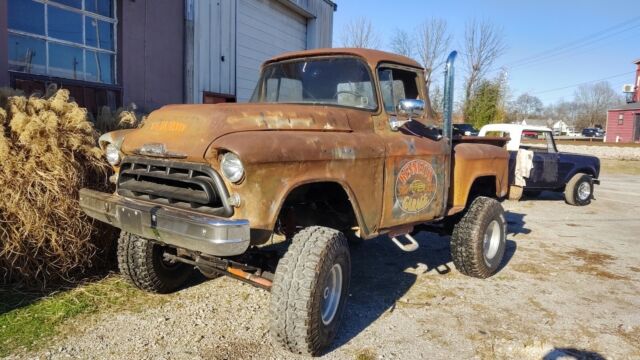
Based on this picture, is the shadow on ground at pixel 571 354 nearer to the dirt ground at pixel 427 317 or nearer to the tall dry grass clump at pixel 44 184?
the dirt ground at pixel 427 317

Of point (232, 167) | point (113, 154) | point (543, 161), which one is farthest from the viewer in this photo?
point (543, 161)

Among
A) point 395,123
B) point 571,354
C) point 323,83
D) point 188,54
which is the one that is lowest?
point 571,354

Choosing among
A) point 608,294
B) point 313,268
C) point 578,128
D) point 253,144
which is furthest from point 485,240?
point 578,128

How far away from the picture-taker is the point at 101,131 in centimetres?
490

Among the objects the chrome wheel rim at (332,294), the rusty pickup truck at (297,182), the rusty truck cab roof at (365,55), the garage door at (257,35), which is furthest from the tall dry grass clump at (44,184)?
the garage door at (257,35)

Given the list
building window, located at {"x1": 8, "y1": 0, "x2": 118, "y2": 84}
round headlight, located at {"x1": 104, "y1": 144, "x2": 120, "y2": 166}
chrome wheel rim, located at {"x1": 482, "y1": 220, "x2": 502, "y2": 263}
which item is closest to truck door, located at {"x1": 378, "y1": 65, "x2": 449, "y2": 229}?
chrome wheel rim, located at {"x1": 482, "y1": 220, "x2": 502, "y2": 263}

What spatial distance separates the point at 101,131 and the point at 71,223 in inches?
44.5

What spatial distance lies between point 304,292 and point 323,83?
2046 mm

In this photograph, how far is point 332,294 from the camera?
347cm

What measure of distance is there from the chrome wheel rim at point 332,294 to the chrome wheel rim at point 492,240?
2.43 metres

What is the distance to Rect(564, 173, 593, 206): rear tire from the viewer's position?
10.7 m

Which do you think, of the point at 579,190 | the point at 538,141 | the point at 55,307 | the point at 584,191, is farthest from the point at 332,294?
the point at 584,191

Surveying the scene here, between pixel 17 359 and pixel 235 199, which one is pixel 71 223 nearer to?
pixel 17 359

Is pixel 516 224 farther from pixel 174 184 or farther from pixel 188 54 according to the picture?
pixel 174 184
